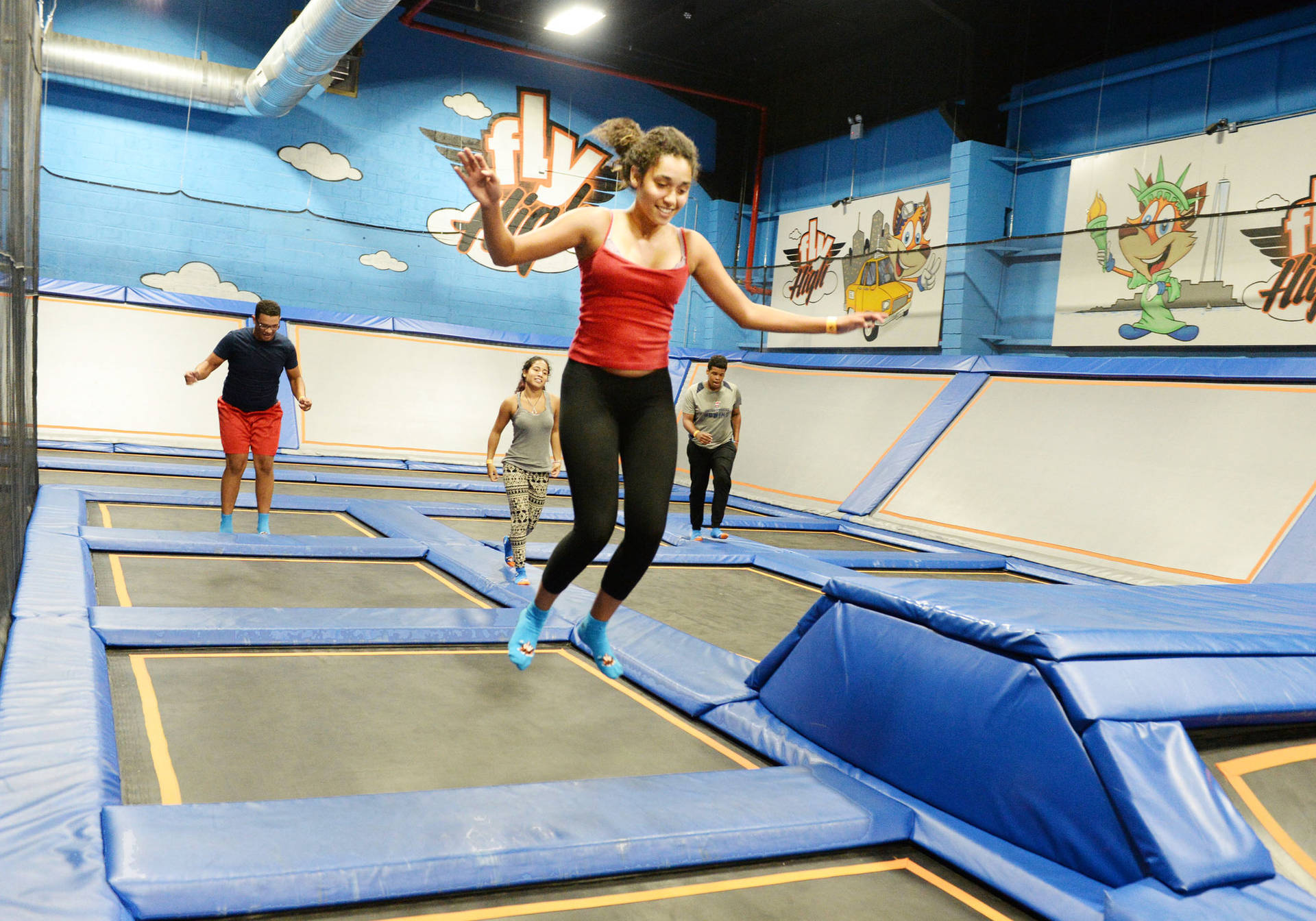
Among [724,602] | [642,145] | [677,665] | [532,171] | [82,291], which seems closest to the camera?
[642,145]

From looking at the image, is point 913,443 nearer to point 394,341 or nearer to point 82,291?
point 394,341

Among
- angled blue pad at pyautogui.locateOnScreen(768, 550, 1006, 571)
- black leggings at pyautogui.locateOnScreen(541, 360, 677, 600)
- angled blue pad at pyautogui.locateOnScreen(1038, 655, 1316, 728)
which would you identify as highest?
black leggings at pyautogui.locateOnScreen(541, 360, 677, 600)

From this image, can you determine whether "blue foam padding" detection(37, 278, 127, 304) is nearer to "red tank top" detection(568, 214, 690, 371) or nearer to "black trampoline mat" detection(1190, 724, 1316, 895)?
"red tank top" detection(568, 214, 690, 371)

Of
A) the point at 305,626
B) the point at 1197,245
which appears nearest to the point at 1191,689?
the point at 305,626

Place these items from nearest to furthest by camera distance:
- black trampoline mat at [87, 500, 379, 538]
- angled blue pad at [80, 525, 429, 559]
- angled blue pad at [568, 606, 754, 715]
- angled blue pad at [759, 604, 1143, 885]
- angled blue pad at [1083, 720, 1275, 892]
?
1. angled blue pad at [1083, 720, 1275, 892]
2. angled blue pad at [759, 604, 1143, 885]
3. angled blue pad at [568, 606, 754, 715]
4. angled blue pad at [80, 525, 429, 559]
5. black trampoline mat at [87, 500, 379, 538]

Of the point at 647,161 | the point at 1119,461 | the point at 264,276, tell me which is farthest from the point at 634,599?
the point at 264,276

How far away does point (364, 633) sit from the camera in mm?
3309

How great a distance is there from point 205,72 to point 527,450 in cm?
779

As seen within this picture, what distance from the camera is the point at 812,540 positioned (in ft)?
22.9

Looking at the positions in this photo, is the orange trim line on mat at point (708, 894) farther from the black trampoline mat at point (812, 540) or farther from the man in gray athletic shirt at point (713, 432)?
the black trampoline mat at point (812, 540)

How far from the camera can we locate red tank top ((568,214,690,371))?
2.31m

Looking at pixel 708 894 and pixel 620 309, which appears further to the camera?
pixel 620 309

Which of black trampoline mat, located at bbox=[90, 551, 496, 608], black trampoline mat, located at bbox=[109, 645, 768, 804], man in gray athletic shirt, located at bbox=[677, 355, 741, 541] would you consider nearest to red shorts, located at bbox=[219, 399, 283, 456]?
black trampoline mat, located at bbox=[90, 551, 496, 608]

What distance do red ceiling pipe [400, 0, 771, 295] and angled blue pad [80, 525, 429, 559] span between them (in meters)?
6.83
